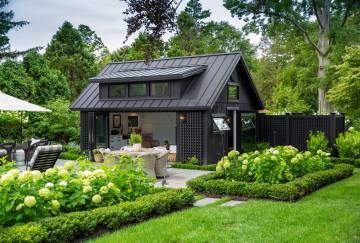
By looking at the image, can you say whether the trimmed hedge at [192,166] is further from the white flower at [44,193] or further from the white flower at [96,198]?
the white flower at [44,193]

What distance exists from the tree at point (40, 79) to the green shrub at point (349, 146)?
16575mm

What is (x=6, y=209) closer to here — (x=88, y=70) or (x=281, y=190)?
(x=281, y=190)

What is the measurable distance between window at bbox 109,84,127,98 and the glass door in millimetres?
1145

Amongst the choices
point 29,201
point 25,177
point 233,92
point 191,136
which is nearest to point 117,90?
point 191,136

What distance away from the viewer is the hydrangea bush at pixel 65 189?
18.0 ft

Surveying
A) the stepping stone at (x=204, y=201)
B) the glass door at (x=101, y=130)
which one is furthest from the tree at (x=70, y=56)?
the stepping stone at (x=204, y=201)

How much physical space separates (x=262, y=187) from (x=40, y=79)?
19.7 m

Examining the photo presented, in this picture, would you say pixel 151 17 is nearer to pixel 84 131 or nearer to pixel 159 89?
pixel 159 89

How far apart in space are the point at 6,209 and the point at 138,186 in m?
2.68

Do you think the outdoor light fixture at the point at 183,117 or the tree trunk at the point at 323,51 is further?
the tree trunk at the point at 323,51

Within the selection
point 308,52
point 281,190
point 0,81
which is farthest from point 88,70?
point 281,190

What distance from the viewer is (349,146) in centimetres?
1552

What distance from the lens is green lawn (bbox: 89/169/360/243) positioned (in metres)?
5.62

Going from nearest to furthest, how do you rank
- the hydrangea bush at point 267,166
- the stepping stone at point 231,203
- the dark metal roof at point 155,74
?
the stepping stone at point 231,203 < the hydrangea bush at point 267,166 < the dark metal roof at point 155,74
